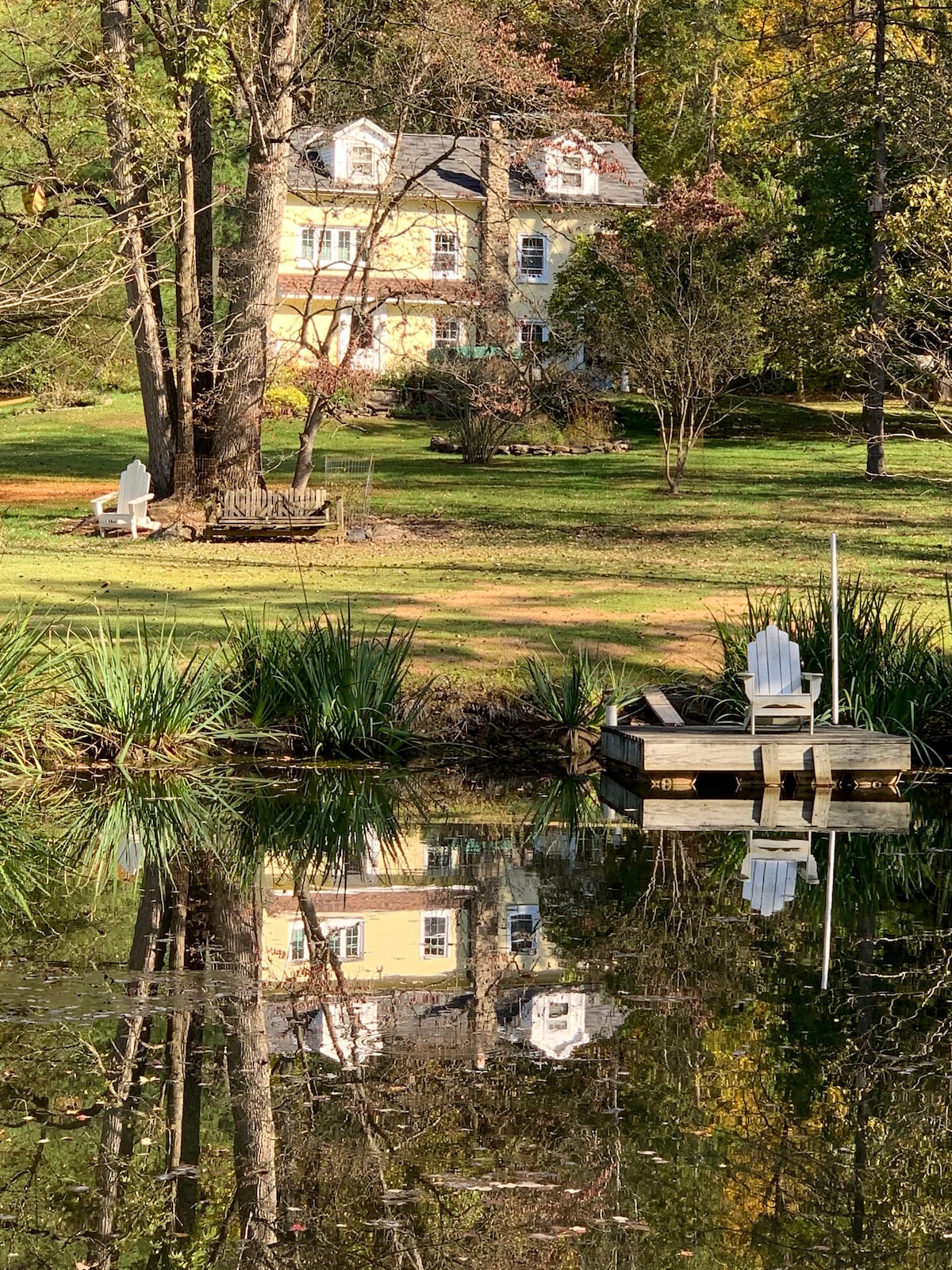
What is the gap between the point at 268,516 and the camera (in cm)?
2680

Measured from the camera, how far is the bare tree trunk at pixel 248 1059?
631cm

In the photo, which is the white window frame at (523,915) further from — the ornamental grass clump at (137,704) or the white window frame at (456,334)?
the white window frame at (456,334)

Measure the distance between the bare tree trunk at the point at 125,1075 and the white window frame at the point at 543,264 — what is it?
44943 mm

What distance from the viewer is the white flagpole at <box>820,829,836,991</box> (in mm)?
9527

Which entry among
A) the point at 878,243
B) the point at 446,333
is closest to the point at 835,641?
the point at 878,243

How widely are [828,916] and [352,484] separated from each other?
2234 centimetres

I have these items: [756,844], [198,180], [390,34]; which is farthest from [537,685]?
[390,34]

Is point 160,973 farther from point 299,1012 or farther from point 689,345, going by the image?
point 689,345

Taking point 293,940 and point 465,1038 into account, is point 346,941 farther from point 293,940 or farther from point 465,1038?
point 465,1038

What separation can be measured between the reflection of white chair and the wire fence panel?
14700mm

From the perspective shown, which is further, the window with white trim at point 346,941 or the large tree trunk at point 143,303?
the large tree trunk at point 143,303

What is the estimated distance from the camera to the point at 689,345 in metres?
32.1

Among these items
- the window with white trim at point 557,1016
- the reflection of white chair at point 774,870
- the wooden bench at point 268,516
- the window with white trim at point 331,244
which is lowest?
the reflection of white chair at point 774,870

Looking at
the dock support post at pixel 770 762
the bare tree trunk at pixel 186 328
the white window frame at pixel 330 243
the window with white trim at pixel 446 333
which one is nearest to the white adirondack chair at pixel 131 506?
the bare tree trunk at pixel 186 328
